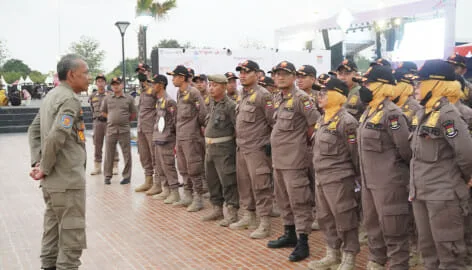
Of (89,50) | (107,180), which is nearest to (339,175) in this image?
(107,180)

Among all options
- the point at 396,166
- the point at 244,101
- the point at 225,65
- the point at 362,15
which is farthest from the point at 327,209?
the point at 362,15

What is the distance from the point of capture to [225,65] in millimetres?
13492

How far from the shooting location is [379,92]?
4430mm

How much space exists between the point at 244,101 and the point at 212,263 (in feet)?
6.74

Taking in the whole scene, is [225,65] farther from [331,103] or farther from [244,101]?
[331,103]

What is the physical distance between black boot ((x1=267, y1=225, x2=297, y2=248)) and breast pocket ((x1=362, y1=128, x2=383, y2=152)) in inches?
72.1

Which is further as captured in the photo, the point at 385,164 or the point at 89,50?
the point at 89,50

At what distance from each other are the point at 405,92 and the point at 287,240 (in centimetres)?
215

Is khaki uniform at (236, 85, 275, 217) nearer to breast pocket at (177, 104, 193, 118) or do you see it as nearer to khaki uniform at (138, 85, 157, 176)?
breast pocket at (177, 104, 193, 118)

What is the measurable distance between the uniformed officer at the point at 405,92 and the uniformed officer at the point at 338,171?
472mm

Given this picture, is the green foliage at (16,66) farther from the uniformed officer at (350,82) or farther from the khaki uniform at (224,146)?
the uniformed officer at (350,82)

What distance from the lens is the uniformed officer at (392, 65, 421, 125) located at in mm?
4656

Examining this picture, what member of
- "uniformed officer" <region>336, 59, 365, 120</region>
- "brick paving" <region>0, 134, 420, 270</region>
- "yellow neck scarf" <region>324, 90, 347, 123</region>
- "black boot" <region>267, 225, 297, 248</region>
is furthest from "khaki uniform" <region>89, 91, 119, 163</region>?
"yellow neck scarf" <region>324, 90, 347, 123</region>

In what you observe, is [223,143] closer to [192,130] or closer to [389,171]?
[192,130]
